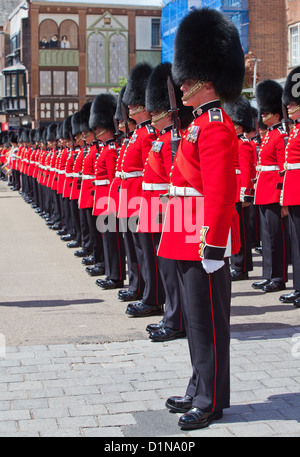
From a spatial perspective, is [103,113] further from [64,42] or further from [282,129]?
[64,42]

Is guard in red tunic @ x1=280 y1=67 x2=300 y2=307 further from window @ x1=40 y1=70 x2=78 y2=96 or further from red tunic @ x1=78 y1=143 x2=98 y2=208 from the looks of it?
window @ x1=40 y1=70 x2=78 y2=96

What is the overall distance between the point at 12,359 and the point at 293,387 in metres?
1.92

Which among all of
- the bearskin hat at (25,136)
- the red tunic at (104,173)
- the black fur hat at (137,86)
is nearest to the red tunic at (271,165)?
the black fur hat at (137,86)

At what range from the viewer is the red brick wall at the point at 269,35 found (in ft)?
115

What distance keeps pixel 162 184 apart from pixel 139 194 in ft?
2.92

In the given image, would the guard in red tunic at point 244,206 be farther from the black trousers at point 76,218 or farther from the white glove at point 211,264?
the white glove at point 211,264

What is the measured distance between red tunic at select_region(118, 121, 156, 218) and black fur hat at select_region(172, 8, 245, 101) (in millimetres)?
2315

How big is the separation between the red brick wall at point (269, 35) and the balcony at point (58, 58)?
16353 millimetres

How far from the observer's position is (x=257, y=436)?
3.79 metres

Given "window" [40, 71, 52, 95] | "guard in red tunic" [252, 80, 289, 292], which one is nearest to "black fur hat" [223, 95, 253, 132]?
"guard in red tunic" [252, 80, 289, 292]

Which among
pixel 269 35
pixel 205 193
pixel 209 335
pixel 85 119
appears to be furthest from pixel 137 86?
pixel 269 35

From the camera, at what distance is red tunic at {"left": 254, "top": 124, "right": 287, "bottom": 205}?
7.90m
